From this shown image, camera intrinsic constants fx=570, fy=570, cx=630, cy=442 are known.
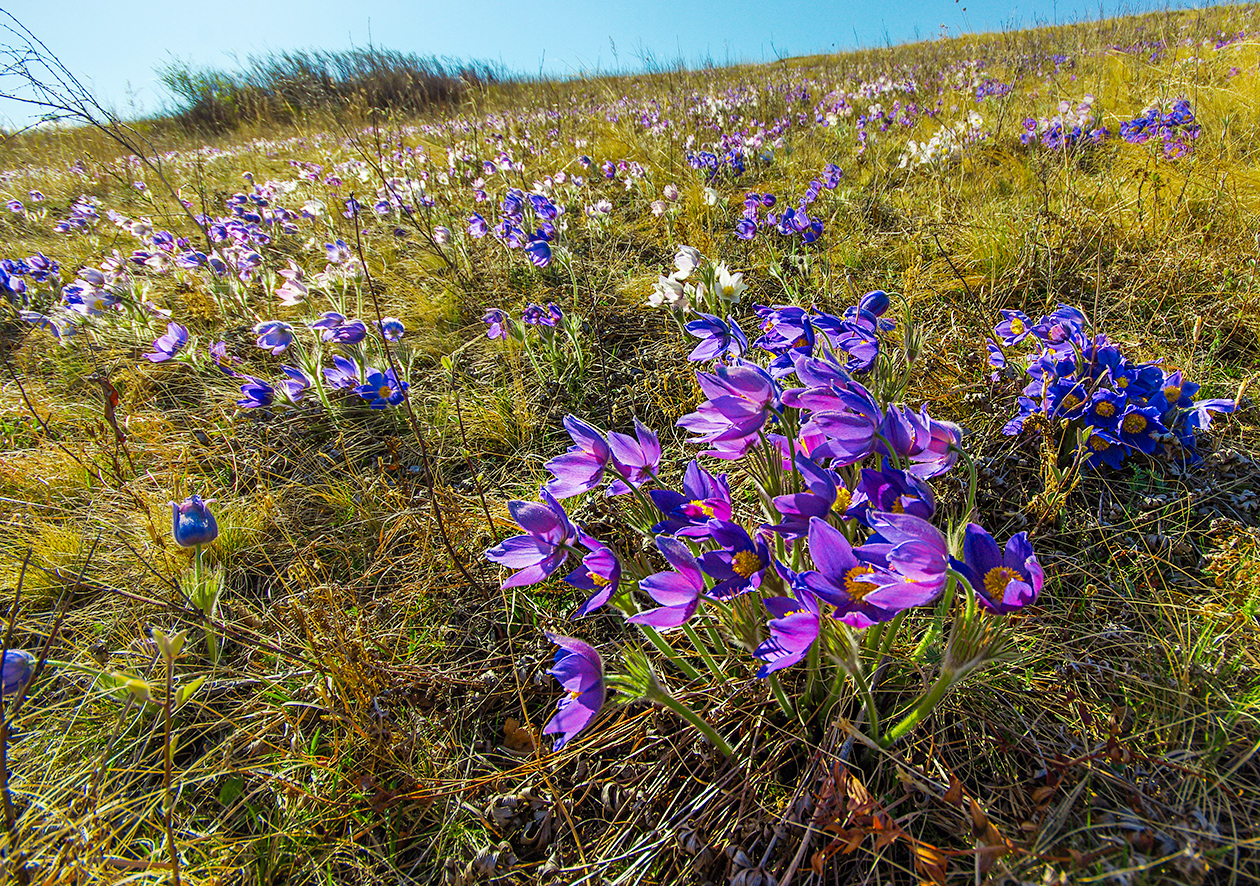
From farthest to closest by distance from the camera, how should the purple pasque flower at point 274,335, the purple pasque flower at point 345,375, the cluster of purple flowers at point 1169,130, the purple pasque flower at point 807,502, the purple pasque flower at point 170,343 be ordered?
the cluster of purple flowers at point 1169,130 < the purple pasque flower at point 170,343 < the purple pasque flower at point 345,375 < the purple pasque flower at point 274,335 < the purple pasque flower at point 807,502

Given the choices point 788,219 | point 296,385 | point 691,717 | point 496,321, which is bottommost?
point 691,717

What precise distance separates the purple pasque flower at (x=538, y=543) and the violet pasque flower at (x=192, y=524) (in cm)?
90

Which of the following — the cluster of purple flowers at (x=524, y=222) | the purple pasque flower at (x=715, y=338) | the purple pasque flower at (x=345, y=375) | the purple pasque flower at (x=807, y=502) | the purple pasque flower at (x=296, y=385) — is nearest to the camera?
the purple pasque flower at (x=807, y=502)

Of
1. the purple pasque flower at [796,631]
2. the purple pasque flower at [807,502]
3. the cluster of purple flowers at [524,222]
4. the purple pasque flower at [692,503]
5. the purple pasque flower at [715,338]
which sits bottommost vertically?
the purple pasque flower at [796,631]

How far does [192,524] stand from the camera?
147 cm

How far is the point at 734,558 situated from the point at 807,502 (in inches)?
6.6

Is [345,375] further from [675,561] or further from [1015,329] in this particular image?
[1015,329]

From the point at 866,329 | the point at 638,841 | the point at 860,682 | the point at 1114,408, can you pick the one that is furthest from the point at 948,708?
the point at 1114,408

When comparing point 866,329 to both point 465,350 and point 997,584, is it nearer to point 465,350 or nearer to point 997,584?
point 997,584

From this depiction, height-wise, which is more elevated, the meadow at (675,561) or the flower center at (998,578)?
the flower center at (998,578)

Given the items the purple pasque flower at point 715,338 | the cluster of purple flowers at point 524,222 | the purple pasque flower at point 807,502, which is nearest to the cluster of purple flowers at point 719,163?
the cluster of purple flowers at point 524,222

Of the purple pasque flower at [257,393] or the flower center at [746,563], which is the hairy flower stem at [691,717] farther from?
the purple pasque flower at [257,393]

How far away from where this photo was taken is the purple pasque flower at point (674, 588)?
3.30 feet

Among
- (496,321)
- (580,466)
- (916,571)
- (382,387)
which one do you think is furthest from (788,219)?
(916,571)
